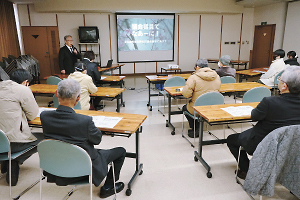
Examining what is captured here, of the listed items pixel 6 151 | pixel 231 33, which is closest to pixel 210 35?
pixel 231 33

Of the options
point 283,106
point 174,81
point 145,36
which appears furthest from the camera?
point 145,36

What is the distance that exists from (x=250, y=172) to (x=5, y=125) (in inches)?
90.1

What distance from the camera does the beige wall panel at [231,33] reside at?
31.4 ft

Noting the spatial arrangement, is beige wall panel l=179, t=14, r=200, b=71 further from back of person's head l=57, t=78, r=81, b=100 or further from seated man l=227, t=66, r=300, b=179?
back of person's head l=57, t=78, r=81, b=100

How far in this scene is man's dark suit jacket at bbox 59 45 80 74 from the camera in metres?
5.66

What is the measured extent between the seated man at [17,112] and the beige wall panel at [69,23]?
6.74 meters

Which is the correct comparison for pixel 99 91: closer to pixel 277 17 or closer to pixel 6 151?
pixel 6 151

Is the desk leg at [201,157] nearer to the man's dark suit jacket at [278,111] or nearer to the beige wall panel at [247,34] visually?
the man's dark suit jacket at [278,111]

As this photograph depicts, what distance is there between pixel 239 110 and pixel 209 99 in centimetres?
55

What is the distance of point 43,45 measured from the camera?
26.9ft

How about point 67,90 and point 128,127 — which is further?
point 128,127

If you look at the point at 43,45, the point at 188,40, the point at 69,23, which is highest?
the point at 69,23

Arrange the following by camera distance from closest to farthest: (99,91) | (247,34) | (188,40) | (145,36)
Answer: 1. (99,91)
2. (145,36)
3. (188,40)
4. (247,34)

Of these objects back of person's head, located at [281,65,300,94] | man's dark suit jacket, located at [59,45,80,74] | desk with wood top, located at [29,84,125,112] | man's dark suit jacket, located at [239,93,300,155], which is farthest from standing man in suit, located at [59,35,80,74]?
back of person's head, located at [281,65,300,94]
